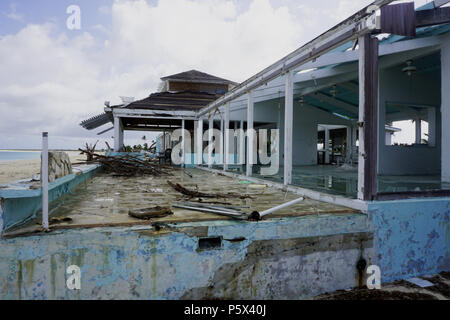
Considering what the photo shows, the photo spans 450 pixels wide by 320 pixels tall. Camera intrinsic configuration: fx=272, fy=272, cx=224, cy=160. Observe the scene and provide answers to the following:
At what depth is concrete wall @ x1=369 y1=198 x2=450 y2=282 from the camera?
130 inches

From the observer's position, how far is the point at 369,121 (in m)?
3.39

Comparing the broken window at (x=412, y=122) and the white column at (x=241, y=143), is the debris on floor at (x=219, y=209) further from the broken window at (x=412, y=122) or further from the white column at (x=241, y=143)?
the broken window at (x=412, y=122)

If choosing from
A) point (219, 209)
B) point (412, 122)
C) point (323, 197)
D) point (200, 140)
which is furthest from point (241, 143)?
point (412, 122)

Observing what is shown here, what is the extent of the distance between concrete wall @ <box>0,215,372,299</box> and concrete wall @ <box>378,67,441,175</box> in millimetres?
6335

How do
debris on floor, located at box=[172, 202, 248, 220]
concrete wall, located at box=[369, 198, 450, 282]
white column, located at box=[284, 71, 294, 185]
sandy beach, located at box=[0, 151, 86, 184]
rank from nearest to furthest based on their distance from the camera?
debris on floor, located at box=[172, 202, 248, 220], concrete wall, located at box=[369, 198, 450, 282], white column, located at box=[284, 71, 294, 185], sandy beach, located at box=[0, 151, 86, 184]

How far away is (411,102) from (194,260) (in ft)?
29.8

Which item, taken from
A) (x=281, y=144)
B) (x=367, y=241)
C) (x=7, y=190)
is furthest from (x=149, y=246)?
(x=281, y=144)

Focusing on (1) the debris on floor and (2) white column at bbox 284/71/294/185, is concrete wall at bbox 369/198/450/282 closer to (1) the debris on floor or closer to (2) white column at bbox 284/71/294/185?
(1) the debris on floor

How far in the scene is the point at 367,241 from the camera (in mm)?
3258

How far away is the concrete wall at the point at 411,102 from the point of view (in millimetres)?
8406

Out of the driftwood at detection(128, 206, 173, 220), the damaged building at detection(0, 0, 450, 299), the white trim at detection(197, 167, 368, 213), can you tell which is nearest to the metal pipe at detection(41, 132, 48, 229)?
the damaged building at detection(0, 0, 450, 299)

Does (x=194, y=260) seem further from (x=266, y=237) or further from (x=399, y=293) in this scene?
(x=399, y=293)

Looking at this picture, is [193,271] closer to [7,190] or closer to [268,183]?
[7,190]

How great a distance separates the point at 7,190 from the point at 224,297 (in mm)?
2253
